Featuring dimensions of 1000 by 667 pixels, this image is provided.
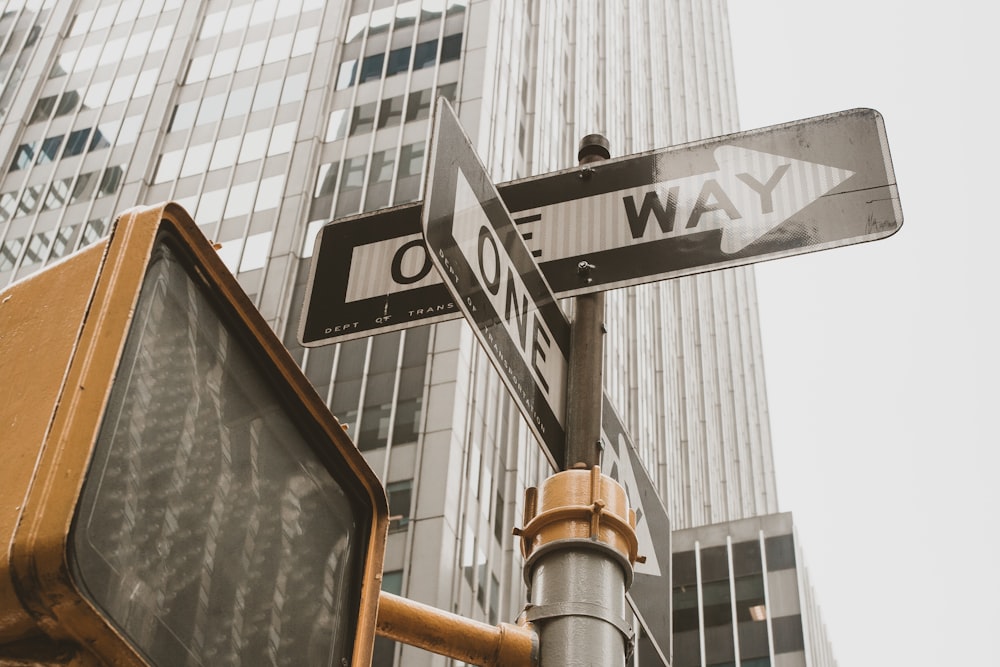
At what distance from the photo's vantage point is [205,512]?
55.6 inches

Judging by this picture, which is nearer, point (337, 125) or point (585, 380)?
point (585, 380)

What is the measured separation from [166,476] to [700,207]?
7.61 ft

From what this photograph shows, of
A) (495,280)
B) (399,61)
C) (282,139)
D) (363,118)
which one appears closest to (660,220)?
(495,280)

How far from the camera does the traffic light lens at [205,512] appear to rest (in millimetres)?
1231

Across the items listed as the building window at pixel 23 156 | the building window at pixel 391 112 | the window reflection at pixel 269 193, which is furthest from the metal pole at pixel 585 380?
the building window at pixel 23 156

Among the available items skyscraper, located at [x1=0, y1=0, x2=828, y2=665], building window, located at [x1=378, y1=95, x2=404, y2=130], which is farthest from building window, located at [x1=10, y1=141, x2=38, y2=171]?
building window, located at [x1=378, y1=95, x2=404, y2=130]

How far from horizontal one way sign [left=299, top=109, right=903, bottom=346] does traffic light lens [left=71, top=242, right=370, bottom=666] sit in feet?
5.14

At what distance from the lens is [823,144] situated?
3.36 metres

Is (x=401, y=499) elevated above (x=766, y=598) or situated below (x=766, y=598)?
below

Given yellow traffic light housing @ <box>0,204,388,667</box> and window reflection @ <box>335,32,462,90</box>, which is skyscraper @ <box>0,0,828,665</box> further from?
yellow traffic light housing @ <box>0,204,388,667</box>

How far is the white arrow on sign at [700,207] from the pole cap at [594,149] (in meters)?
0.26

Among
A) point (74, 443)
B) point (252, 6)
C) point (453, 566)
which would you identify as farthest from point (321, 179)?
point (74, 443)

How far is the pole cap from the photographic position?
3656 mm

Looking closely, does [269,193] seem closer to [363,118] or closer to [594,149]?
[363,118]
